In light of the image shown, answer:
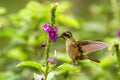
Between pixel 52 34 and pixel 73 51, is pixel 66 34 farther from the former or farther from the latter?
pixel 52 34

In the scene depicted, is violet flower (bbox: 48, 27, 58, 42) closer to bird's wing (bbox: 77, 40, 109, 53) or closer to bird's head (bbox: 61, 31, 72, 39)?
bird's head (bbox: 61, 31, 72, 39)

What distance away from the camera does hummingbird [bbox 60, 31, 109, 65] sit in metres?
3.09

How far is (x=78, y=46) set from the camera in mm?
3211

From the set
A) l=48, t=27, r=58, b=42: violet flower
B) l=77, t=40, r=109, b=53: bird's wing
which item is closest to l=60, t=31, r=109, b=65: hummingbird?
l=77, t=40, r=109, b=53: bird's wing

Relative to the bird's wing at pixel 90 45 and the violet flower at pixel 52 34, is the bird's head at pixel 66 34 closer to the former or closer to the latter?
the bird's wing at pixel 90 45

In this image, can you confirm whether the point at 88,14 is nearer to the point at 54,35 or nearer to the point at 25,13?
the point at 25,13

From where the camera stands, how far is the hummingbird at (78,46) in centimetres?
309

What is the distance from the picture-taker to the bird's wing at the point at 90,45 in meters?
3.07

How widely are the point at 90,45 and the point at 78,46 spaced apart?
0.38 feet

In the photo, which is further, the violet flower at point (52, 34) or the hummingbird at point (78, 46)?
the hummingbird at point (78, 46)

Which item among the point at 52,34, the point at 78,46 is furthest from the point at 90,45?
the point at 52,34

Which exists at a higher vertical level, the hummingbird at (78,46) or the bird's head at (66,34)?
the bird's head at (66,34)

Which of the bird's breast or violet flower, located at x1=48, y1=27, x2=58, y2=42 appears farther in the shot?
the bird's breast

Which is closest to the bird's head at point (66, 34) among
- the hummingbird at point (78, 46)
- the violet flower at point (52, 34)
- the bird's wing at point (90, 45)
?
the hummingbird at point (78, 46)
